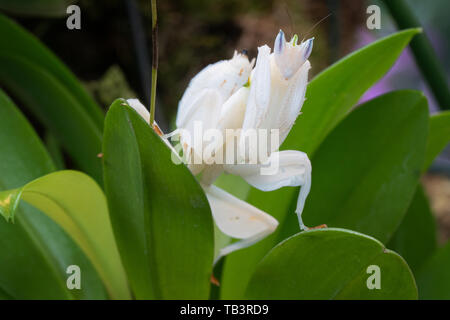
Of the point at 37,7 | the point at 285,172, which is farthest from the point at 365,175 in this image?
the point at 37,7

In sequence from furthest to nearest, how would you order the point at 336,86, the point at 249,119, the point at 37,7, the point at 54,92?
the point at 37,7 → the point at 54,92 → the point at 336,86 → the point at 249,119

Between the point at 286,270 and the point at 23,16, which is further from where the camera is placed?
the point at 23,16

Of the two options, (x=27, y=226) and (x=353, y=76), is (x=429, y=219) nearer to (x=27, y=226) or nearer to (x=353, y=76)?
(x=353, y=76)

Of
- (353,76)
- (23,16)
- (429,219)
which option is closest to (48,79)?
(23,16)

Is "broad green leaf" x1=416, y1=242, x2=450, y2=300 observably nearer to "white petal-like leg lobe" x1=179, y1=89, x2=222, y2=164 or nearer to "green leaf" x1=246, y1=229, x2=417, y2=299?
"green leaf" x1=246, y1=229, x2=417, y2=299

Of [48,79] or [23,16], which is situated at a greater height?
[23,16]

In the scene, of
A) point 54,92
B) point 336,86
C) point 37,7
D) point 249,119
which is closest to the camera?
point 249,119

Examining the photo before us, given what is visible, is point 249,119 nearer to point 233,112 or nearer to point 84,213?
point 233,112
